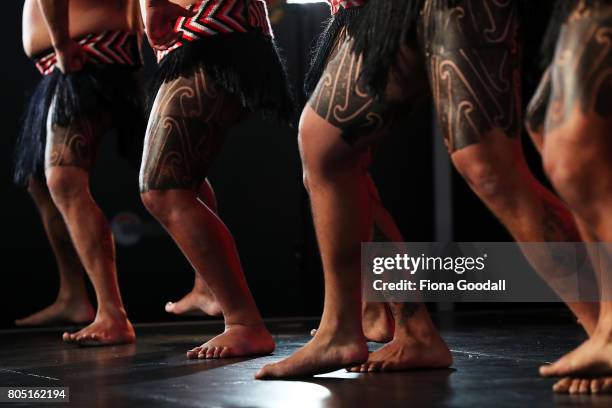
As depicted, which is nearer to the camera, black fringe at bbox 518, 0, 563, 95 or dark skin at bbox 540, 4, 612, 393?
dark skin at bbox 540, 4, 612, 393

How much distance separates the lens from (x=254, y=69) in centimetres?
284

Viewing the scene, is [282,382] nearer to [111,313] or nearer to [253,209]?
[111,313]

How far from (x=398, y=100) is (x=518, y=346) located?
107cm

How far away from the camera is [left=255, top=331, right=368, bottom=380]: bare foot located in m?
2.10

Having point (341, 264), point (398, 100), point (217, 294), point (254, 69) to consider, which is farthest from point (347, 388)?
point (254, 69)

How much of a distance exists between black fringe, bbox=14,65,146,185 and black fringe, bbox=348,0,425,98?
5.49ft

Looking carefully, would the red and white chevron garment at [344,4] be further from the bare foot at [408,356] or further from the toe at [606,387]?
the toe at [606,387]

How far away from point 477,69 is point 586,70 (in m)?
0.31

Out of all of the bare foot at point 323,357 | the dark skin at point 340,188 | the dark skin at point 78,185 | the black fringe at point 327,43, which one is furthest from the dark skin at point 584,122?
the dark skin at point 78,185

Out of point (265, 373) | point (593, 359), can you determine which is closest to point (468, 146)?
point (593, 359)

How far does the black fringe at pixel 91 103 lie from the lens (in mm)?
3453

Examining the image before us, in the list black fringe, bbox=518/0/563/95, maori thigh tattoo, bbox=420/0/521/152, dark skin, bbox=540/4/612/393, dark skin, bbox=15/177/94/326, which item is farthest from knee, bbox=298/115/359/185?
dark skin, bbox=15/177/94/326

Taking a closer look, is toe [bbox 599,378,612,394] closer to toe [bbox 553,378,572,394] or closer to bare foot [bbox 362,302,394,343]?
toe [bbox 553,378,572,394]

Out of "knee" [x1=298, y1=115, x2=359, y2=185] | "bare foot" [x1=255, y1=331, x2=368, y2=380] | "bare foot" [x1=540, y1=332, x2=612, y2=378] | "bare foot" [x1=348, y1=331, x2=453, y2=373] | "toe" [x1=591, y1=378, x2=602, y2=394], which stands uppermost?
"knee" [x1=298, y1=115, x2=359, y2=185]
